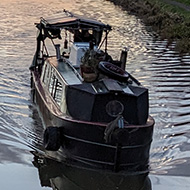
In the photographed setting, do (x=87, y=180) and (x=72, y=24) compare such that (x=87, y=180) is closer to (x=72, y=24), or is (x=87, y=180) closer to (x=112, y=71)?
(x=112, y=71)

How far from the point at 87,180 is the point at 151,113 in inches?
204

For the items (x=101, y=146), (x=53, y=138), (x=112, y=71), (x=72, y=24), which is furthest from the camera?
(x=72, y=24)

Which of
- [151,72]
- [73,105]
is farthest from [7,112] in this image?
[151,72]

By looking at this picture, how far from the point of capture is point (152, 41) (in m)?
29.7

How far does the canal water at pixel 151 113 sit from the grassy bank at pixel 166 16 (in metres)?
0.98

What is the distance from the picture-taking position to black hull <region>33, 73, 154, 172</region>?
10.9 meters

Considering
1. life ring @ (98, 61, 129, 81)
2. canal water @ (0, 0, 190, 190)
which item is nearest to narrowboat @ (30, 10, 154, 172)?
life ring @ (98, 61, 129, 81)

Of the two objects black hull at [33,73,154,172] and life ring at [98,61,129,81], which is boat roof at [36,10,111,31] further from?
black hull at [33,73,154,172]

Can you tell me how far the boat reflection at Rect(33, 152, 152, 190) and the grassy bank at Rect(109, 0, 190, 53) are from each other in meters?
16.1

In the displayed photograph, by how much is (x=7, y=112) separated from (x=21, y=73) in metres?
5.34

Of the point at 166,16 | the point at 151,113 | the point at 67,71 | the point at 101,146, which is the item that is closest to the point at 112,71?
the point at 67,71

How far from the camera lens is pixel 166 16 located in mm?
37125

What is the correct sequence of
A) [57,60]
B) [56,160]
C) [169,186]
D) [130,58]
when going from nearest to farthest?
[169,186] < [56,160] < [57,60] < [130,58]

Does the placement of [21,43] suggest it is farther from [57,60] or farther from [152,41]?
[57,60]
